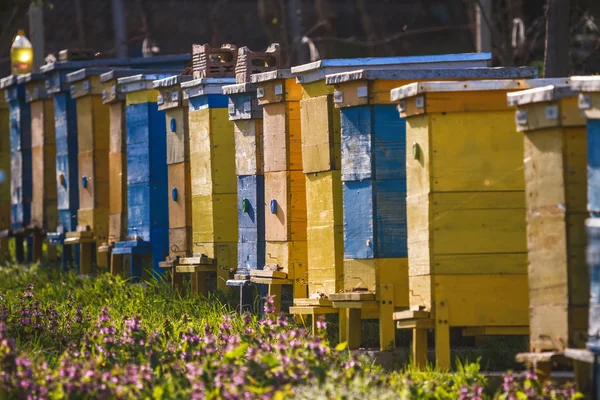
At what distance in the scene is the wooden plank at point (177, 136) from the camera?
37.8 ft

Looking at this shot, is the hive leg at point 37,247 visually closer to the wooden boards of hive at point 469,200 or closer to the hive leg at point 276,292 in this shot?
the hive leg at point 276,292

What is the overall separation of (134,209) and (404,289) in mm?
4492

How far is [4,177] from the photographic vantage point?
16688 mm

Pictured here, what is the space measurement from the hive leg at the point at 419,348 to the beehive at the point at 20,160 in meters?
8.62

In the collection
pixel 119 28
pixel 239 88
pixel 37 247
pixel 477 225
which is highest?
pixel 119 28

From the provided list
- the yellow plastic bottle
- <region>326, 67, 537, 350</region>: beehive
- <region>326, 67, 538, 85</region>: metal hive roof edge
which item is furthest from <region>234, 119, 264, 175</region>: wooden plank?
the yellow plastic bottle

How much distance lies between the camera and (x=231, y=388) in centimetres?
615

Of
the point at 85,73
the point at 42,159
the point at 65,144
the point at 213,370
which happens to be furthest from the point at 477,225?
the point at 42,159

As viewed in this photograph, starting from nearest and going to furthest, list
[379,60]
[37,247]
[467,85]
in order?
[467,85]
[379,60]
[37,247]

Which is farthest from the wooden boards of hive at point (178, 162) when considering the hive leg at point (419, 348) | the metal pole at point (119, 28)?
the metal pole at point (119, 28)

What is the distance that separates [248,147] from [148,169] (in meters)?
2.06

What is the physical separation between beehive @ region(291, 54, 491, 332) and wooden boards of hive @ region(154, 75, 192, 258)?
241 cm

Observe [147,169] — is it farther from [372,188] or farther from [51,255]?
[372,188]

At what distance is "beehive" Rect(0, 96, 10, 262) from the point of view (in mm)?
16734
